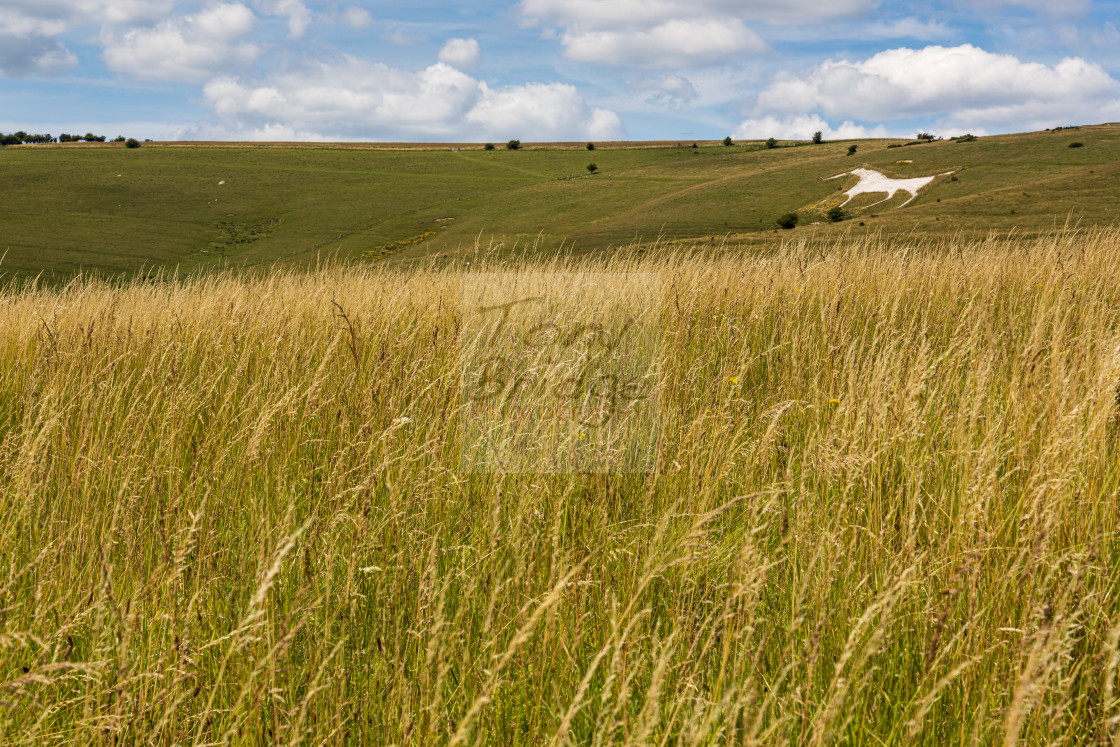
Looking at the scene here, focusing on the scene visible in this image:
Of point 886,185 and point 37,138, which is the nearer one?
point 886,185

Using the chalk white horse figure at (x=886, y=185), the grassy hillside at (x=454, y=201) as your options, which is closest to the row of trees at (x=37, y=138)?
→ the grassy hillside at (x=454, y=201)

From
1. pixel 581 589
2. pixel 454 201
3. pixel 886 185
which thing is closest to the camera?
pixel 581 589

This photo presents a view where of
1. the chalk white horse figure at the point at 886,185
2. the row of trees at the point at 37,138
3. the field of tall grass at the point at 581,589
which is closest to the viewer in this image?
the field of tall grass at the point at 581,589

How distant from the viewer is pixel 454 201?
58750 mm

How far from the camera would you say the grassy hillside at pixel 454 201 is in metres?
29.1

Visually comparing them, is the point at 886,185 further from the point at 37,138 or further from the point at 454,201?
the point at 37,138

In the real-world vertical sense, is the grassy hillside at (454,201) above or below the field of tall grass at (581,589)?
above

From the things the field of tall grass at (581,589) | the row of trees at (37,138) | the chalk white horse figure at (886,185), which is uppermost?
the row of trees at (37,138)

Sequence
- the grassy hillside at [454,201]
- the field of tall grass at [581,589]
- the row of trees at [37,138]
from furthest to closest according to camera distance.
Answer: the row of trees at [37,138], the grassy hillside at [454,201], the field of tall grass at [581,589]

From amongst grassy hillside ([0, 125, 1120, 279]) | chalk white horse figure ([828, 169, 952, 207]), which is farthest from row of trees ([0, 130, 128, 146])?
chalk white horse figure ([828, 169, 952, 207])

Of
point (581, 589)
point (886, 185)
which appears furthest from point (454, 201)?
point (581, 589)

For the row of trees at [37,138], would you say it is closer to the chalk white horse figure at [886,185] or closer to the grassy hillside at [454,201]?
the grassy hillside at [454,201]

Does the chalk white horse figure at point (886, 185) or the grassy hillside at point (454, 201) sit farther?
the chalk white horse figure at point (886, 185)

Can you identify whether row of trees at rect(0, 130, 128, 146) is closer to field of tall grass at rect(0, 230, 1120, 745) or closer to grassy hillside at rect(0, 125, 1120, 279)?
grassy hillside at rect(0, 125, 1120, 279)
